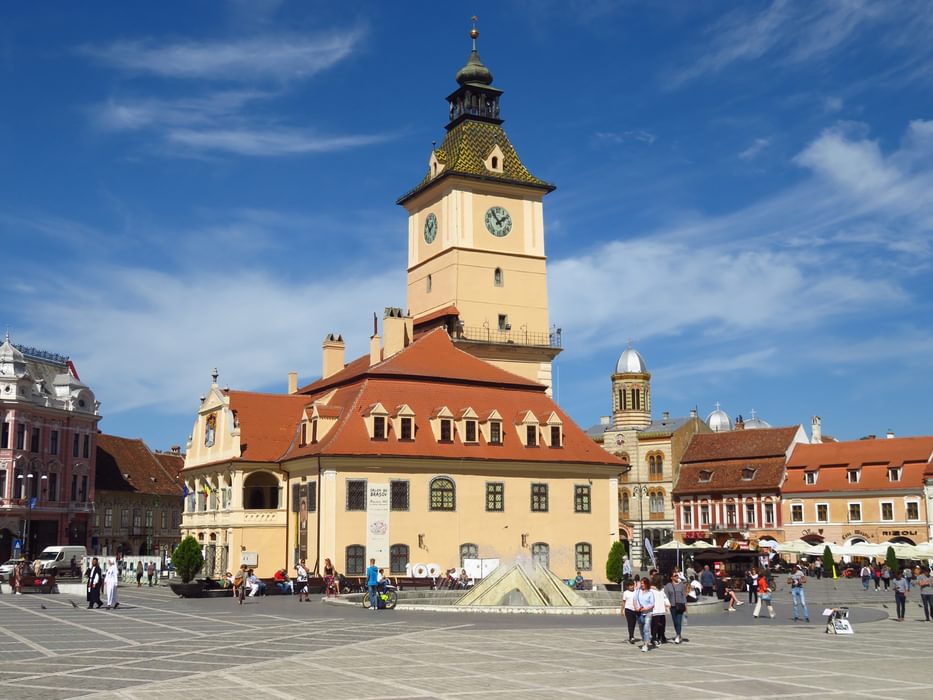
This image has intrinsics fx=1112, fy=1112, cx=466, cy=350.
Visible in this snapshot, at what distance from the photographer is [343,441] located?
52.4 m

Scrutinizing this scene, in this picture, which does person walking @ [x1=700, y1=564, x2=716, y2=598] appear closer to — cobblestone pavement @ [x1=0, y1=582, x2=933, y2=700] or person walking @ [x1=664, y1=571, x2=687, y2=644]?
cobblestone pavement @ [x1=0, y1=582, x2=933, y2=700]

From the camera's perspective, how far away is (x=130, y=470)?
327 feet

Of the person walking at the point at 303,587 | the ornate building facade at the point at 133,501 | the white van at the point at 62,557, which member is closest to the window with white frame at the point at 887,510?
the person walking at the point at 303,587

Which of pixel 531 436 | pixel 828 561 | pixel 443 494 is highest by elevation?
pixel 531 436

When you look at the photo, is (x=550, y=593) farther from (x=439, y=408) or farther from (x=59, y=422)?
(x=59, y=422)

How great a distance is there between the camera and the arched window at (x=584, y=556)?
5675cm

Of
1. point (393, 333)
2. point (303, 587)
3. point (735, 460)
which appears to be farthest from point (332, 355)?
point (735, 460)

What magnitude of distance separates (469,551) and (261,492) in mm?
12156

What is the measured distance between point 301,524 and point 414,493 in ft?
19.4

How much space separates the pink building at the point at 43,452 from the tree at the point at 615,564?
1628 inches

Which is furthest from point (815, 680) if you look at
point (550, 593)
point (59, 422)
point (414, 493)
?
point (59, 422)

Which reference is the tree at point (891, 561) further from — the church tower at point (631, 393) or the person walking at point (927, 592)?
the church tower at point (631, 393)

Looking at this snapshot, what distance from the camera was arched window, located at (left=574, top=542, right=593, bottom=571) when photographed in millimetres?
56750

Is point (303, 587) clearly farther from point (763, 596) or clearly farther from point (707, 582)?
point (763, 596)
